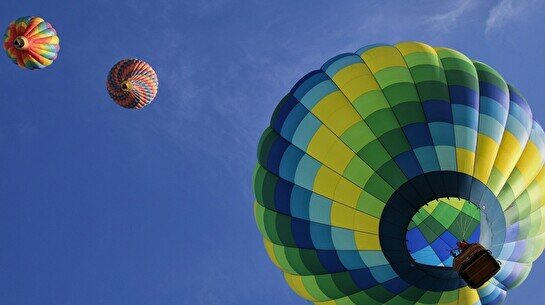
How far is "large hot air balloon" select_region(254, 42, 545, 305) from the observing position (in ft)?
43.8

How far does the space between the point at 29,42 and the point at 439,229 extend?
13860 millimetres

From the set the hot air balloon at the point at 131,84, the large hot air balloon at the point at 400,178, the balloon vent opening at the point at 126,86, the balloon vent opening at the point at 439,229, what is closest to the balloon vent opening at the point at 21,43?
the hot air balloon at the point at 131,84

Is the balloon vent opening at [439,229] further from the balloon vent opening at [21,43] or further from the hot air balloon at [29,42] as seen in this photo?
the balloon vent opening at [21,43]

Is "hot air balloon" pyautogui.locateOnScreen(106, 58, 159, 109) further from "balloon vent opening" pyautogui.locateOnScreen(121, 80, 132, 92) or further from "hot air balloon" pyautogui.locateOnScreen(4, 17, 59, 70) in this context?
"hot air balloon" pyautogui.locateOnScreen(4, 17, 59, 70)

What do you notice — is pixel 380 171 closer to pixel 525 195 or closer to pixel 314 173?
pixel 314 173

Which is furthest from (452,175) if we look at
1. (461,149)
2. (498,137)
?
(498,137)

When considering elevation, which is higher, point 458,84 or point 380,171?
point 458,84

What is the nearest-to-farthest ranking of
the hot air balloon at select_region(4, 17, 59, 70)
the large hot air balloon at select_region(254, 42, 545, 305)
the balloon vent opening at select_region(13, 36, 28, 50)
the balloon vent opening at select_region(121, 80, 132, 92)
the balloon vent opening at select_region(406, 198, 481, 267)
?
the large hot air balloon at select_region(254, 42, 545, 305) < the balloon vent opening at select_region(406, 198, 481, 267) < the balloon vent opening at select_region(13, 36, 28, 50) < the hot air balloon at select_region(4, 17, 59, 70) < the balloon vent opening at select_region(121, 80, 132, 92)

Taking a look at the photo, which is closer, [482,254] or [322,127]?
[482,254]

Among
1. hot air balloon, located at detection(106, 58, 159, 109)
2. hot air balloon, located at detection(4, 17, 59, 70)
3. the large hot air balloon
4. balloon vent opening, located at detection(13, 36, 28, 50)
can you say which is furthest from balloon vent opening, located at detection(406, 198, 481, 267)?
balloon vent opening, located at detection(13, 36, 28, 50)

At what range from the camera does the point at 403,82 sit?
46.6ft

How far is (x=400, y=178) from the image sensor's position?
524 inches

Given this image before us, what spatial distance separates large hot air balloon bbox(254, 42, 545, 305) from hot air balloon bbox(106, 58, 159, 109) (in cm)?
860

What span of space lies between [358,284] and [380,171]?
2412mm
